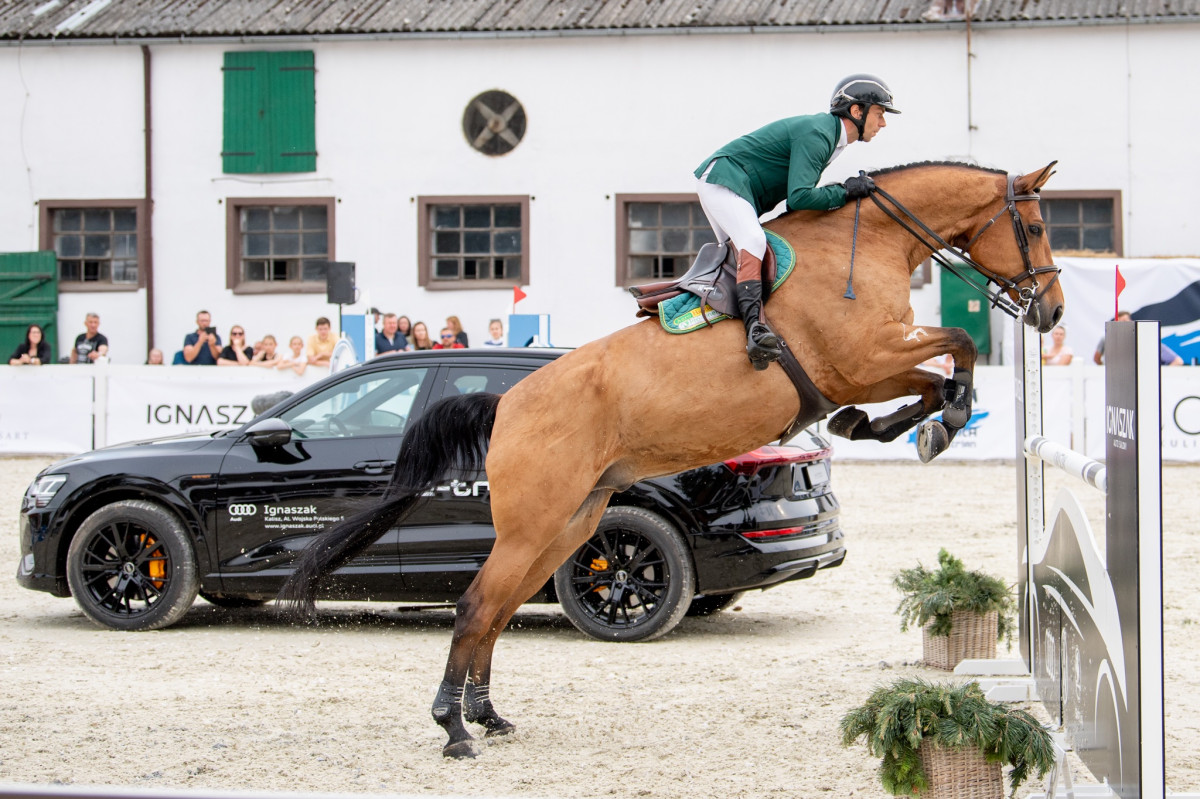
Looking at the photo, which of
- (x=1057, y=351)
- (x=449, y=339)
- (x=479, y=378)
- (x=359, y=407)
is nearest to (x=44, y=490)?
(x=359, y=407)

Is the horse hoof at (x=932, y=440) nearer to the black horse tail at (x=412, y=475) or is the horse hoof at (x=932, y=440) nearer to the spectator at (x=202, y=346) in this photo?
the black horse tail at (x=412, y=475)

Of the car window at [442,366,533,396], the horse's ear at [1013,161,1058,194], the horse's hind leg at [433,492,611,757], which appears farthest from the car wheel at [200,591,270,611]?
the horse's ear at [1013,161,1058,194]

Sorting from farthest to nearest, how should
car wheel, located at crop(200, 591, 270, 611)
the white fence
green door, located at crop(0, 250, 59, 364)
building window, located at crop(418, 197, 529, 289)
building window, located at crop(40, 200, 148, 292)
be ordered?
building window, located at crop(40, 200, 148, 292) < green door, located at crop(0, 250, 59, 364) < building window, located at crop(418, 197, 529, 289) < the white fence < car wheel, located at crop(200, 591, 270, 611)

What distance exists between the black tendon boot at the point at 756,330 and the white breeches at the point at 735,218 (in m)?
0.15

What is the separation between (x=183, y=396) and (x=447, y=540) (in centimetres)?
1079

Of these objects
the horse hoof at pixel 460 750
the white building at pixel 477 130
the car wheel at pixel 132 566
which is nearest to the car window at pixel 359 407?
the car wheel at pixel 132 566

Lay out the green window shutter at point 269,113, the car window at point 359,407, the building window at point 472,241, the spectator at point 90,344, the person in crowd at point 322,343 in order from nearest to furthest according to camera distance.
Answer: the car window at point 359,407 < the person in crowd at point 322,343 < the spectator at point 90,344 < the building window at point 472,241 < the green window shutter at point 269,113

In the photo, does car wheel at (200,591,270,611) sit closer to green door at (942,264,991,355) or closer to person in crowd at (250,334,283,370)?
person in crowd at (250,334,283,370)

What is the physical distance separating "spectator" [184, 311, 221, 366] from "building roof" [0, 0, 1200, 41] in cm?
557

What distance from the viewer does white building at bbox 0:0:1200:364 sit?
72.1 feet

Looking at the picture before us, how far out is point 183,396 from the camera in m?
17.7

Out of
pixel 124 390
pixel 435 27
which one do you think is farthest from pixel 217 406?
pixel 435 27

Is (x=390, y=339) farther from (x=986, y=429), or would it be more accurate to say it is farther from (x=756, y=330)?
(x=756, y=330)

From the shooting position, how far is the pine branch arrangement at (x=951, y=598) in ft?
23.3
